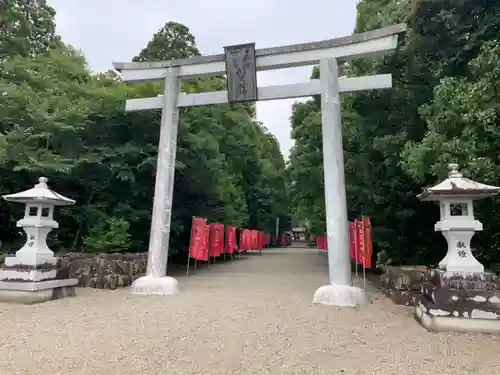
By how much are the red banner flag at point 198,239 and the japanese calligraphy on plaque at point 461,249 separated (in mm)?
7437

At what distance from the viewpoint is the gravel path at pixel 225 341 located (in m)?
3.85

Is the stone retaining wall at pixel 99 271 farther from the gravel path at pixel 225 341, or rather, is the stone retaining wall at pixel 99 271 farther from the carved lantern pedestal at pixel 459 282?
the carved lantern pedestal at pixel 459 282

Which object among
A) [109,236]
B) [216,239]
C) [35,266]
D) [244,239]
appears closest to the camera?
[35,266]

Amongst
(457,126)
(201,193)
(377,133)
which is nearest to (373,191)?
(377,133)

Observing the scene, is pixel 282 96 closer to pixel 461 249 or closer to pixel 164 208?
pixel 164 208

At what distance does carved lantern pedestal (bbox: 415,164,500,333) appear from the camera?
17.2ft

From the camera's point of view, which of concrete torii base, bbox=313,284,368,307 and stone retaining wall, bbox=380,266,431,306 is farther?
stone retaining wall, bbox=380,266,431,306

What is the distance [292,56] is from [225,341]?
6.04m

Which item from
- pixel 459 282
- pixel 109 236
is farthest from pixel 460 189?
pixel 109 236

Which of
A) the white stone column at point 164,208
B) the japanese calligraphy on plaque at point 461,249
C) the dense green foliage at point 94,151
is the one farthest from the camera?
the dense green foliage at point 94,151

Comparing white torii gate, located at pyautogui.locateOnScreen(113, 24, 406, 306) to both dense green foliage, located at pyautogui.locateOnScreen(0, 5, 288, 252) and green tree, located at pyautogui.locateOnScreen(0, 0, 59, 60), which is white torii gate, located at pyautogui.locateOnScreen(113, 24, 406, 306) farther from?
green tree, located at pyautogui.locateOnScreen(0, 0, 59, 60)

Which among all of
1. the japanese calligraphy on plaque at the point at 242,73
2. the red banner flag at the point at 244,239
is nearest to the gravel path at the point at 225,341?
the japanese calligraphy on plaque at the point at 242,73

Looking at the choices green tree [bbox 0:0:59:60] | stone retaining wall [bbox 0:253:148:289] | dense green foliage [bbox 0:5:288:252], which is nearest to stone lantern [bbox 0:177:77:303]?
stone retaining wall [bbox 0:253:148:289]

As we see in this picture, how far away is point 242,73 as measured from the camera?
28.0 feet
